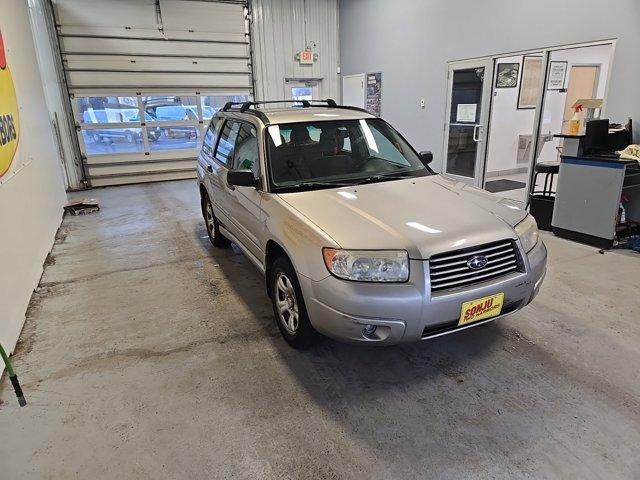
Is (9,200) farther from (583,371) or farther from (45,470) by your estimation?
(583,371)

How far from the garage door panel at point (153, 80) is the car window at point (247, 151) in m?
6.87

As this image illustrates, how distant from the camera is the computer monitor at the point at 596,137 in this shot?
184 inches

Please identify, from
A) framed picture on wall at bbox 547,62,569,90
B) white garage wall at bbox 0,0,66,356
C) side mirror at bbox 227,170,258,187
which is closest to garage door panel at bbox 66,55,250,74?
white garage wall at bbox 0,0,66,356

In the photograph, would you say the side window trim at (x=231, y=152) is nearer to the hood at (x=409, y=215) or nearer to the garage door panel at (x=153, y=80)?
the hood at (x=409, y=215)

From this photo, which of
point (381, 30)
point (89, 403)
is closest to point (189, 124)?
point (381, 30)

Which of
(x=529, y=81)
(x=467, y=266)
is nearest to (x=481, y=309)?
(x=467, y=266)

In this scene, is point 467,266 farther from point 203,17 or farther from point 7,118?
point 203,17

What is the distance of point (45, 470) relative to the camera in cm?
196

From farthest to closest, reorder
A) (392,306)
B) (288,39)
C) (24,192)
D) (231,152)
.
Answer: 1. (288,39)
2. (24,192)
3. (231,152)
4. (392,306)

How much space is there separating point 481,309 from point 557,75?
8556 millimetres

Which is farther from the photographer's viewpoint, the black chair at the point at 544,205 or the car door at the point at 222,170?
the black chair at the point at 544,205

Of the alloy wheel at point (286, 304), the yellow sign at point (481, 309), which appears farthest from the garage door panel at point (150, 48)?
the yellow sign at point (481, 309)

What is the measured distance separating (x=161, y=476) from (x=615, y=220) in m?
4.81

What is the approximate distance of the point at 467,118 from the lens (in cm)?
759
